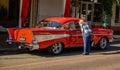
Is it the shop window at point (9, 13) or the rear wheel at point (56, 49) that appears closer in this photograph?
the rear wheel at point (56, 49)

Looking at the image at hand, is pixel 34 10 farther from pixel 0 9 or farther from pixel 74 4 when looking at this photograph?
pixel 74 4

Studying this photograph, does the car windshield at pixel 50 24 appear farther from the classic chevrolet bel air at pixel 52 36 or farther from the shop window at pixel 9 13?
the shop window at pixel 9 13

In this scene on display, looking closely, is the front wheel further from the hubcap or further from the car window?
the hubcap

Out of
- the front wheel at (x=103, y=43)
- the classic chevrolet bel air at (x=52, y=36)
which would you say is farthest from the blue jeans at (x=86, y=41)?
the front wheel at (x=103, y=43)

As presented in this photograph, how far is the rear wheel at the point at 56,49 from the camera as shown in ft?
49.9

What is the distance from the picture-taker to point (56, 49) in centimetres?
1543

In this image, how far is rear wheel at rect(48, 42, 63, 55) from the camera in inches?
599

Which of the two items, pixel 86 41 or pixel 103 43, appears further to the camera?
pixel 103 43

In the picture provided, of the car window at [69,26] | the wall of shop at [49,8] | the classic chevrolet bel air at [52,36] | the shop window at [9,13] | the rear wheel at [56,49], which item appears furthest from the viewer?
the wall of shop at [49,8]

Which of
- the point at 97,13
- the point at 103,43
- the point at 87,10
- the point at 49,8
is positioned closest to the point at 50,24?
the point at 103,43

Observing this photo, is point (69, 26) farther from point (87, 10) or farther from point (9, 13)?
point (87, 10)

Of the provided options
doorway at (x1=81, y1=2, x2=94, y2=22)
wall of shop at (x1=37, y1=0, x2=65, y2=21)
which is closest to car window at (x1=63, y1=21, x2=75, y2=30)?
wall of shop at (x1=37, y1=0, x2=65, y2=21)

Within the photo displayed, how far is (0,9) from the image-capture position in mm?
24422

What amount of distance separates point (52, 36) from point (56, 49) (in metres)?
0.66
